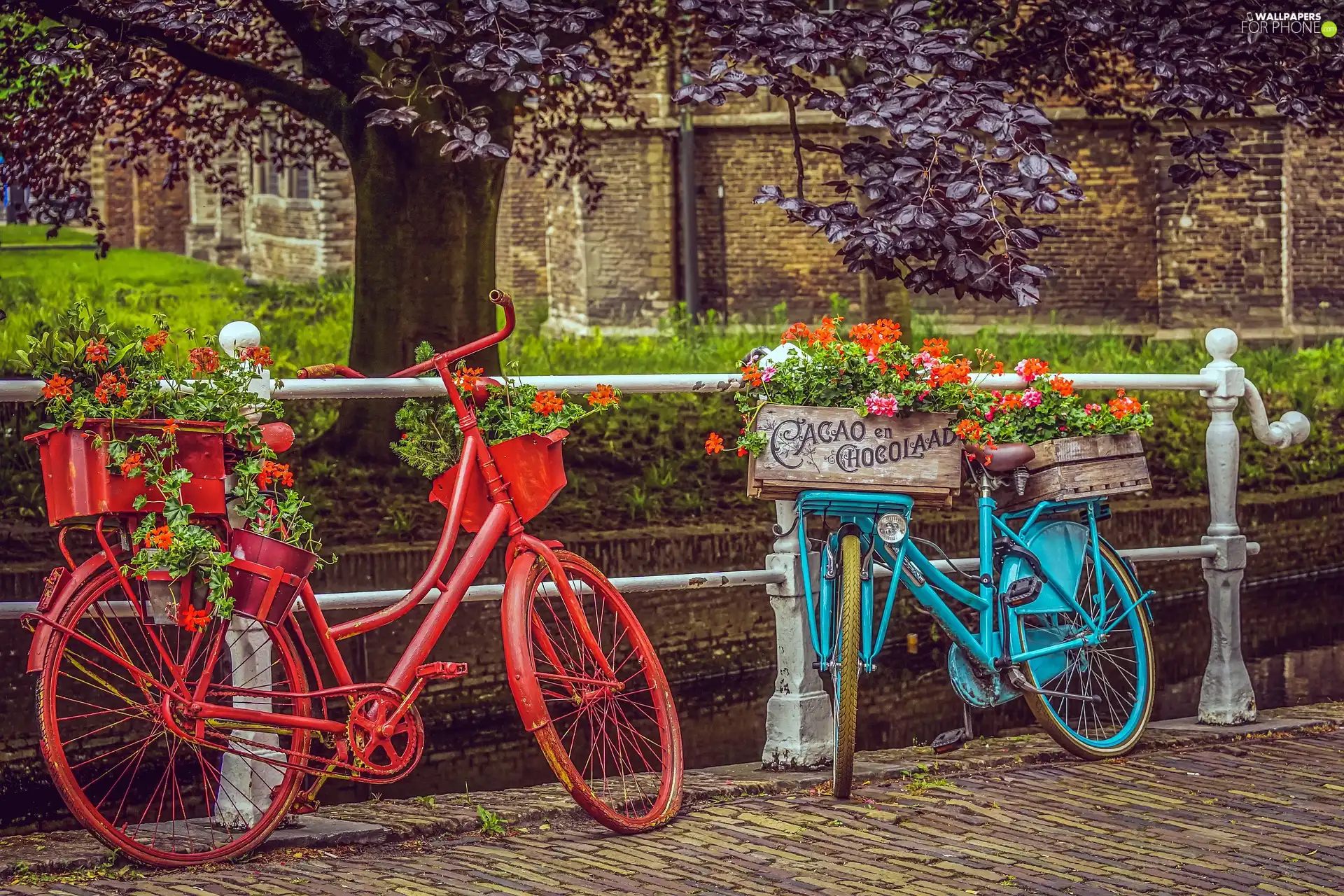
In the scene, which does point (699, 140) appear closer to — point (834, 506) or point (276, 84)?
point (276, 84)

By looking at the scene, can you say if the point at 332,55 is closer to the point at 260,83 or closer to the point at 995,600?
the point at 260,83

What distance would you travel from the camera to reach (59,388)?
3.78 meters

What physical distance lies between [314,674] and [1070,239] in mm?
16670

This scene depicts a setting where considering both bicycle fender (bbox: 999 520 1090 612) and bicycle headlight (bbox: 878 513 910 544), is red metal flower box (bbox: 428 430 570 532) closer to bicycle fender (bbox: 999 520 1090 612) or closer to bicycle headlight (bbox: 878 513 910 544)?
bicycle headlight (bbox: 878 513 910 544)

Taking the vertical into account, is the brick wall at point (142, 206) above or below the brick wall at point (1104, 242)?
above

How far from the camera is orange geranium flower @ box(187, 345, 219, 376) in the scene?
399 centimetres

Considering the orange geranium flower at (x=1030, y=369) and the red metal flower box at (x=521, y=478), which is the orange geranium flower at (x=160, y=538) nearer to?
the red metal flower box at (x=521, y=478)

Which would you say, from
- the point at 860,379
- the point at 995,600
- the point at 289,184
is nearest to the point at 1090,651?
the point at 995,600

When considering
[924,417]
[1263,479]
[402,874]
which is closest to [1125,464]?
[924,417]

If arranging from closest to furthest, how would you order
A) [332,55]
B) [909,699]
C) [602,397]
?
1. [602,397]
2. [332,55]
3. [909,699]

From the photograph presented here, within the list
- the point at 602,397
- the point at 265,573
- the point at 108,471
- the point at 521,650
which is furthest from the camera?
the point at 602,397

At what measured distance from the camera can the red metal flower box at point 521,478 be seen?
14.0 feet

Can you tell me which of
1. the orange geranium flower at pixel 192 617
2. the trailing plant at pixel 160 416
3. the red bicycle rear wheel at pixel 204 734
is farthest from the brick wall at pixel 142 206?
the orange geranium flower at pixel 192 617

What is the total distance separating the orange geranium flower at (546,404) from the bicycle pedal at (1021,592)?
1566 millimetres
